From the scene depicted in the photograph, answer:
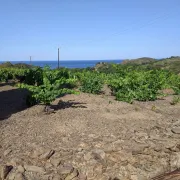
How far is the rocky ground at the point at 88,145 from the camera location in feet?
17.5

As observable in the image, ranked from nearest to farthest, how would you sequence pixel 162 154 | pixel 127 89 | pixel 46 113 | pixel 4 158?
pixel 4 158
pixel 162 154
pixel 46 113
pixel 127 89

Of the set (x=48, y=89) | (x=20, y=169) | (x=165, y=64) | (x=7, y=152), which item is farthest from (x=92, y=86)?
(x=165, y=64)

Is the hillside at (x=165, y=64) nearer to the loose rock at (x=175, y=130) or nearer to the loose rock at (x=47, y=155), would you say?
the loose rock at (x=175, y=130)

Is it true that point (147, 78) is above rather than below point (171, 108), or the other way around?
above

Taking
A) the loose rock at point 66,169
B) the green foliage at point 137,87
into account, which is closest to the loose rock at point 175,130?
the loose rock at point 66,169

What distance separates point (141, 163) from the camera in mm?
5711

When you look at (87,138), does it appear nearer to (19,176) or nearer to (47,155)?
(47,155)

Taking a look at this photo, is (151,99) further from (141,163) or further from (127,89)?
(141,163)

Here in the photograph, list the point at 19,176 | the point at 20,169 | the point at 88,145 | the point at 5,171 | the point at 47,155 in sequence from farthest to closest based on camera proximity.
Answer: the point at 88,145 → the point at 47,155 → the point at 20,169 → the point at 5,171 → the point at 19,176

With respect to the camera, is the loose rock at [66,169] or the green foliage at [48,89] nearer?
the loose rock at [66,169]

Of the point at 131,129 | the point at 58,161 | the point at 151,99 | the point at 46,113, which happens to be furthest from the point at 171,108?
the point at 58,161

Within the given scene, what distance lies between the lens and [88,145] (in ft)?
20.9

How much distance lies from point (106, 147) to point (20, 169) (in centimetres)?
185

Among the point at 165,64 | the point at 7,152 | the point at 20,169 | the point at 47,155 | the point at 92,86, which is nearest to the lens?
the point at 20,169
